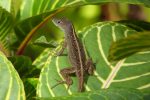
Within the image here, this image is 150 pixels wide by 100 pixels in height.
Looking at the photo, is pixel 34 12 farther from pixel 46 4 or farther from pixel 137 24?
pixel 137 24

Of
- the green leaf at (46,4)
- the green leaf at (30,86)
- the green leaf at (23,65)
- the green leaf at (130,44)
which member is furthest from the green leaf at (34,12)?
the green leaf at (130,44)

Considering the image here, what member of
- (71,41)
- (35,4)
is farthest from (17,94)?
(71,41)

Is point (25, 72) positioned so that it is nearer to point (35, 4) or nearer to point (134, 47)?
point (35, 4)

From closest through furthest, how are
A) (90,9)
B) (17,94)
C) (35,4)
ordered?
1. (17,94)
2. (35,4)
3. (90,9)

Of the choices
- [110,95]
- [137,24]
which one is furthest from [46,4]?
[110,95]

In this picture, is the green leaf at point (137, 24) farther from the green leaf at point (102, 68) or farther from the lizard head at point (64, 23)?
the lizard head at point (64, 23)
